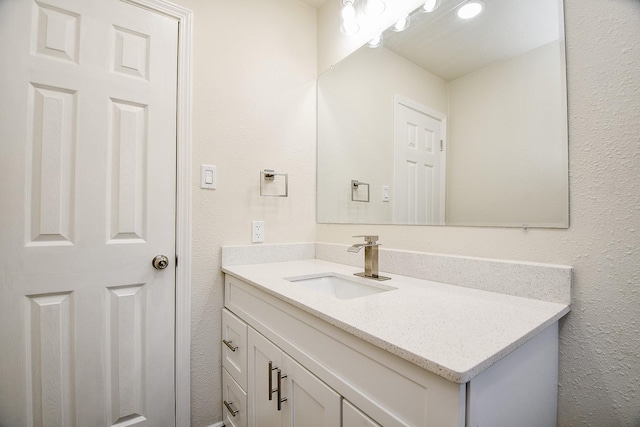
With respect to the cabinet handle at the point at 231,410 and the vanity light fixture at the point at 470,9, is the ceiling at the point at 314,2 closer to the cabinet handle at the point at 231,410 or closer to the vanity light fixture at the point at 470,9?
the vanity light fixture at the point at 470,9

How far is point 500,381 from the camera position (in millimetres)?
Result: 543

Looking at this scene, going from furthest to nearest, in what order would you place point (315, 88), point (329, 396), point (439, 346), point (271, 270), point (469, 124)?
point (315, 88), point (271, 270), point (469, 124), point (329, 396), point (439, 346)

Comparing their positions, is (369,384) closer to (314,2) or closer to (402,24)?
(402,24)

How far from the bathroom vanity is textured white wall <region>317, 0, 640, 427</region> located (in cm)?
6

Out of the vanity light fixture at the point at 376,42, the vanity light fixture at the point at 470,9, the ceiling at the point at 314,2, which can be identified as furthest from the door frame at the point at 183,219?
the vanity light fixture at the point at 470,9

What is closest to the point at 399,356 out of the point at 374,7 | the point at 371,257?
the point at 371,257

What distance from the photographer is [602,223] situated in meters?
0.71

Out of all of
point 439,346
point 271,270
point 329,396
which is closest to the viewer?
point 439,346

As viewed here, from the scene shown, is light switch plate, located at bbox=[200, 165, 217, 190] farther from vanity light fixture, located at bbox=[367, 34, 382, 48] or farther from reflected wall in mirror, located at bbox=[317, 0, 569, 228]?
vanity light fixture, located at bbox=[367, 34, 382, 48]

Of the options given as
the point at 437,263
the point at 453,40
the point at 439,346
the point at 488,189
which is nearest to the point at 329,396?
the point at 439,346

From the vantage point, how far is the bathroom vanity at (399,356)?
49 centimetres

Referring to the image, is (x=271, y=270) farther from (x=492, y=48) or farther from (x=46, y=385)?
(x=492, y=48)

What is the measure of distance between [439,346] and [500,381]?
16cm

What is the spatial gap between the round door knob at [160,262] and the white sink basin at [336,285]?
52 cm
